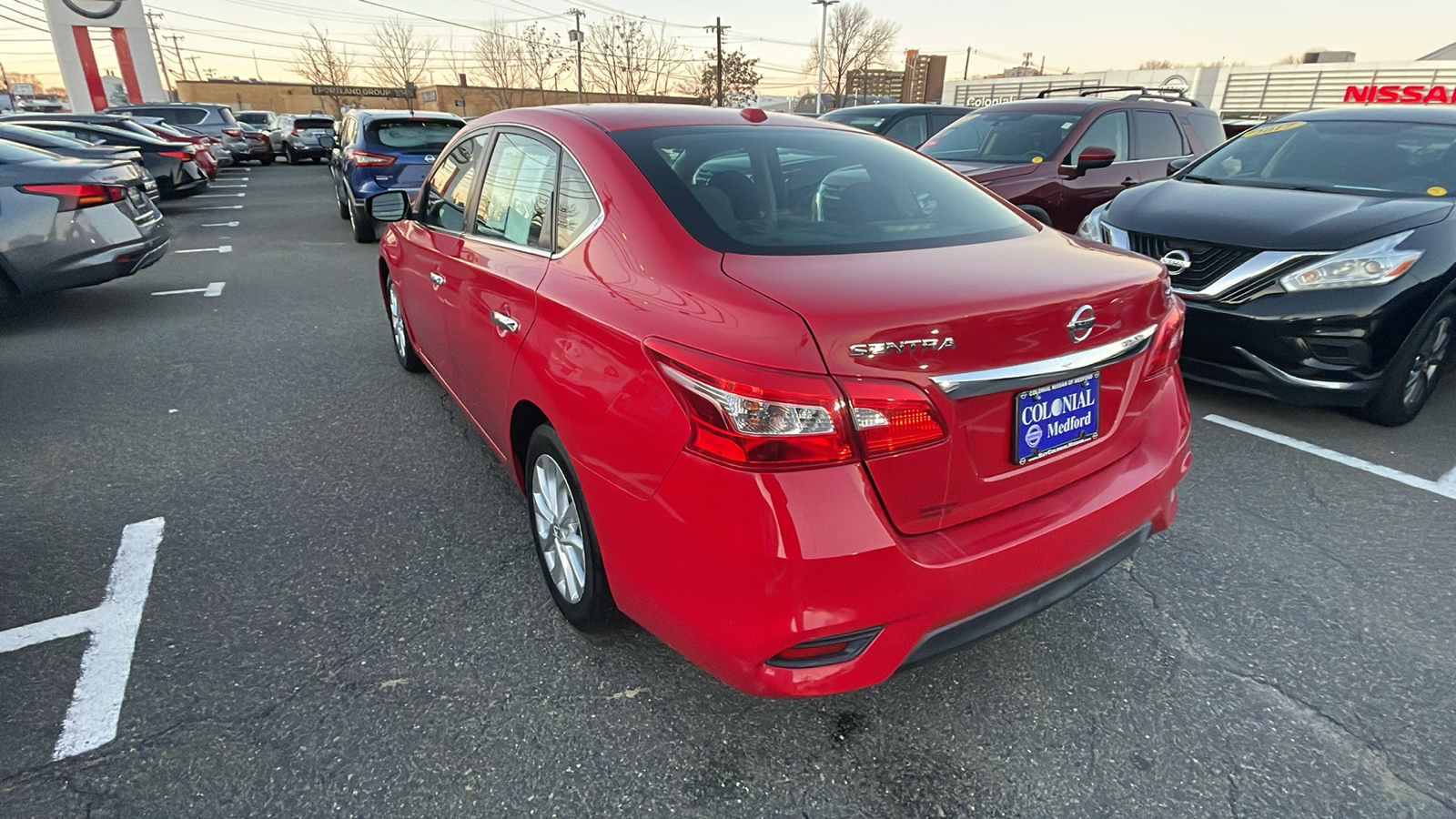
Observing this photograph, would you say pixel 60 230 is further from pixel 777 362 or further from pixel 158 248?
pixel 777 362

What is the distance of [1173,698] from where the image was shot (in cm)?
219

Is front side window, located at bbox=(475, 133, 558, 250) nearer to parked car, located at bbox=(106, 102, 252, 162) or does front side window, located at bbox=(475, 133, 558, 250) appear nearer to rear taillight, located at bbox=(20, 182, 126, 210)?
rear taillight, located at bbox=(20, 182, 126, 210)

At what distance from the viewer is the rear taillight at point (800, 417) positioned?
61.0 inches

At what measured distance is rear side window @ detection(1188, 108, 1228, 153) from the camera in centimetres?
817

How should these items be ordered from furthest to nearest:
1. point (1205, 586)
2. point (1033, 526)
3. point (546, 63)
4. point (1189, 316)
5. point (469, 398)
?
point (546, 63) < point (1189, 316) < point (469, 398) < point (1205, 586) < point (1033, 526)

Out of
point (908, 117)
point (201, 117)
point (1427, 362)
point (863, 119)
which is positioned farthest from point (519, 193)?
point (201, 117)

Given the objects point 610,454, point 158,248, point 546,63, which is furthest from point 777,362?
point 546,63

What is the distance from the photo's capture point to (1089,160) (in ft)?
20.9

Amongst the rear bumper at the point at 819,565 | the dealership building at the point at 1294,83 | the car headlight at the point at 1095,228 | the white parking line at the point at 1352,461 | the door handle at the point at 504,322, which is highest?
the dealership building at the point at 1294,83

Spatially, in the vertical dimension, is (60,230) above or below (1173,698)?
above

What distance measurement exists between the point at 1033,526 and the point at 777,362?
0.79 metres

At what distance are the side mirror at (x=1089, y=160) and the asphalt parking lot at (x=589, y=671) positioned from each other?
3301 millimetres

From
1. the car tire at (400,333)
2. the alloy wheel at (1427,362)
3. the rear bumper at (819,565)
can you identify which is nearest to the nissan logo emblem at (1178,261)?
the alloy wheel at (1427,362)

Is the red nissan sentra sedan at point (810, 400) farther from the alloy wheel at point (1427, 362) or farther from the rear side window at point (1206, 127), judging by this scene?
the rear side window at point (1206, 127)
